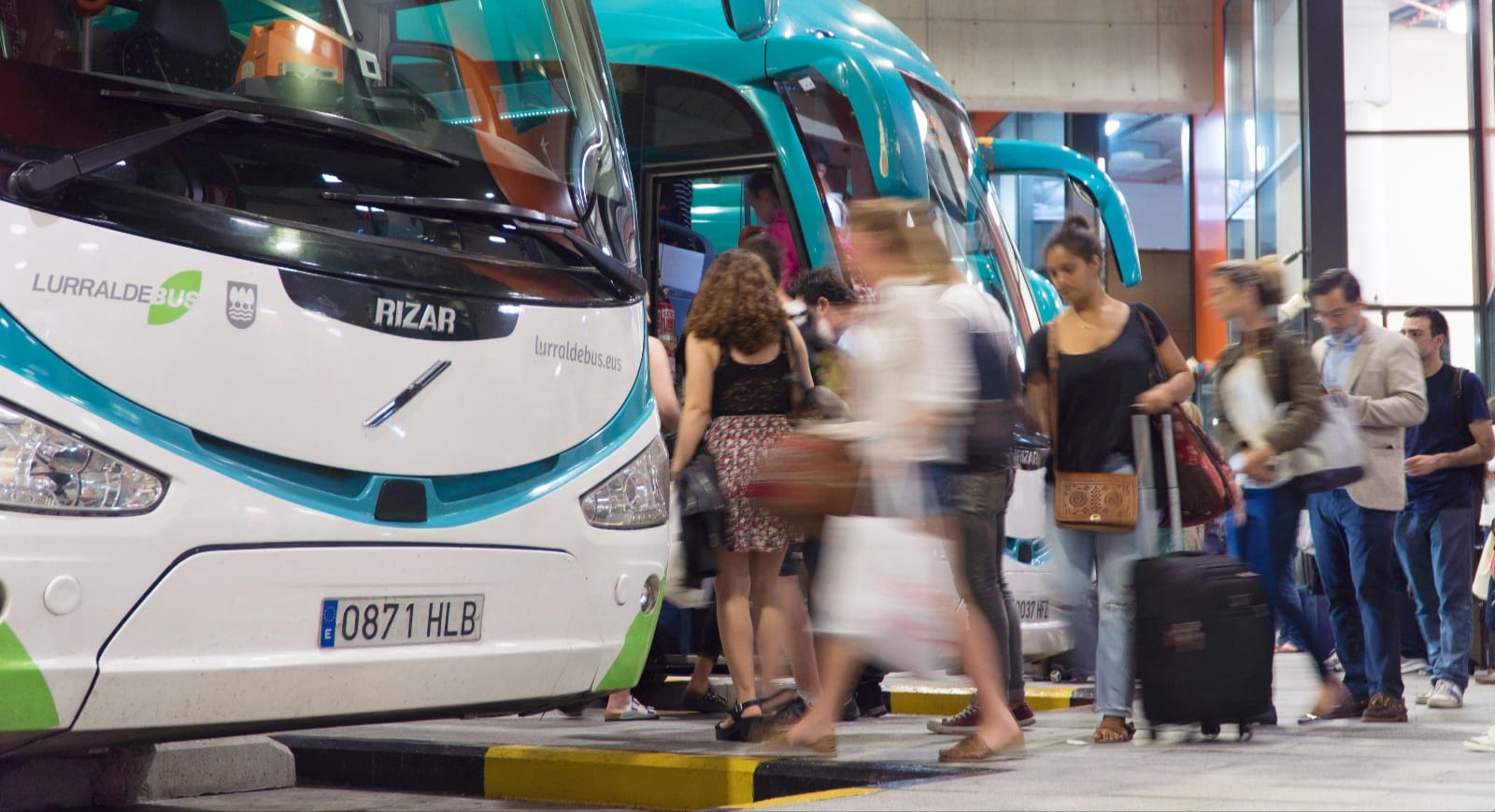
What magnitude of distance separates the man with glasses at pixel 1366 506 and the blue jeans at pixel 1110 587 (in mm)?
1053

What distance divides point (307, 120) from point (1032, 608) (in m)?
4.57

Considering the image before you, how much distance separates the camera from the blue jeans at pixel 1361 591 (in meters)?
5.78

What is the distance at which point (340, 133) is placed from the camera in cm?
350

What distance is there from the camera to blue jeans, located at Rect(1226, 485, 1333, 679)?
533cm

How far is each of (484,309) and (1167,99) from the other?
15030 mm

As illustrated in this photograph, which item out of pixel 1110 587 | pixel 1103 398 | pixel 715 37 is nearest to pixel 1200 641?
pixel 1110 587

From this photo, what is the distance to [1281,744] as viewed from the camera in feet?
16.1

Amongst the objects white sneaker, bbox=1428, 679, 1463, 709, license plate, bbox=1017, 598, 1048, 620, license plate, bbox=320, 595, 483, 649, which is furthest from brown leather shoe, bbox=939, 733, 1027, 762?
white sneaker, bbox=1428, 679, 1463, 709

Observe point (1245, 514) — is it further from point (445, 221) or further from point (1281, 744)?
point (445, 221)

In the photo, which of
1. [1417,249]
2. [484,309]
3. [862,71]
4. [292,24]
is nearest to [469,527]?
[484,309]

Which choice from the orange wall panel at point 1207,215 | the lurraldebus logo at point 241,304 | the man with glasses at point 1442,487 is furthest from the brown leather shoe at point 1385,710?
the orange wall panel at point 1207,215

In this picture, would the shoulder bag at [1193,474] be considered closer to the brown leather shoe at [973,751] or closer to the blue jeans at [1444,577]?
the brown leather shoe at [973,751]

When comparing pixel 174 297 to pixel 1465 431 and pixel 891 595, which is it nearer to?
pixel 891 595

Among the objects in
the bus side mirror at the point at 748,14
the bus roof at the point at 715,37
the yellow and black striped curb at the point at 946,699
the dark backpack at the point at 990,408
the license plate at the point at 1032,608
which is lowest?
the yellow and black striped curb at the point at 946,699
